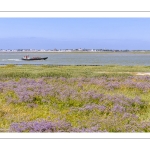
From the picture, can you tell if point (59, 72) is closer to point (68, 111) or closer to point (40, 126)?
point (68, 111)

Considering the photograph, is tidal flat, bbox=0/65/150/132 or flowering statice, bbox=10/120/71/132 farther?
tidal flat, bbox=0/65/150/132

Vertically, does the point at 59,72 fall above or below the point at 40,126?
above

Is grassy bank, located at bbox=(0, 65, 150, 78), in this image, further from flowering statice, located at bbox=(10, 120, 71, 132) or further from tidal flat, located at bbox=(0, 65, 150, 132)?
flowering statice, located at bbox=(10, 120, 71, 132)

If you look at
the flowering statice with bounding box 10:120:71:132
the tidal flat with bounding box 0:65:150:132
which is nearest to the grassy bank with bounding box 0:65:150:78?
the tidal flat with bounding box 0:65:150:132

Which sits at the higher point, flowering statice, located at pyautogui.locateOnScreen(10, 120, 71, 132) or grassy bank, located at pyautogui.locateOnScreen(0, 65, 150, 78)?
grassy bank, located at pyautogui.locateOnScreen(0, 65, 150, 78)

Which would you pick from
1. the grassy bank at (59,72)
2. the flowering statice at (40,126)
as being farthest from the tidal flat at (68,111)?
the grassy bank at (59,72)

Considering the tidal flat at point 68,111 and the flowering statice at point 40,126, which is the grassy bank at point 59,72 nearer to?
the tidal flat at point 68,111

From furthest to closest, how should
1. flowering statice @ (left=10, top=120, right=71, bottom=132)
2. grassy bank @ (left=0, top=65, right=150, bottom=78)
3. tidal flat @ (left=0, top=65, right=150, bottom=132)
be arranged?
grassy bank @ (left=0, top=65, right=150, bottom=78) → tidal flat @ (left=0, top=65, right=150, bottom=132) → flowering statice @ (left=10, top=120, right=71, bottom=132)

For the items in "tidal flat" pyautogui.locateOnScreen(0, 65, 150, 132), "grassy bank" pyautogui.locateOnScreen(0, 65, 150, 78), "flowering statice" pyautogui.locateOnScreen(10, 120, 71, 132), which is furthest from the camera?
"grassy bank" pyautogui.locateOnScreen(0, 65, 150, 78)

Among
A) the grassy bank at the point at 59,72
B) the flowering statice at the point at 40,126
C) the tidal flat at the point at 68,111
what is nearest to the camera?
the flowering statice at the point at 40,126

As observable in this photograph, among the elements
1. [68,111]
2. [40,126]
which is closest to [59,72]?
[68,111]
